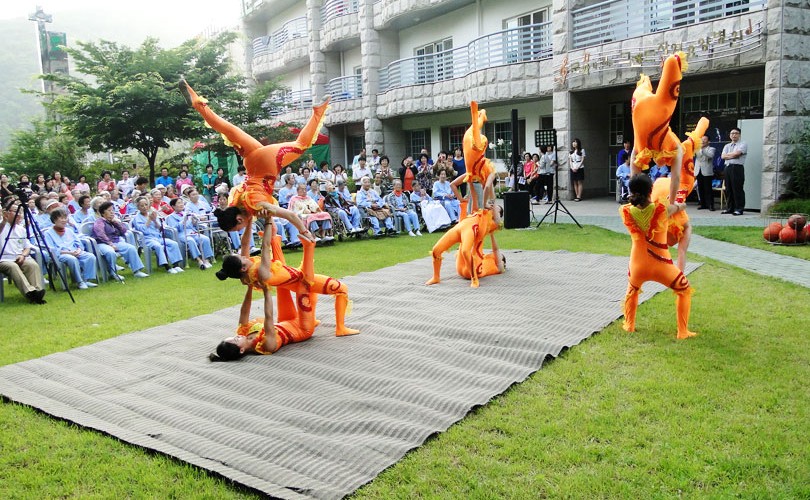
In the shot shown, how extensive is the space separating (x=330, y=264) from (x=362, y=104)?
1564 cm

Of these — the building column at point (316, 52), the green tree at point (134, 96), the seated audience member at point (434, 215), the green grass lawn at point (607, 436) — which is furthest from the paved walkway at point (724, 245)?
the building column at point (316, 52)

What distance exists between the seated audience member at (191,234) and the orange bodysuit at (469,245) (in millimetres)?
4389

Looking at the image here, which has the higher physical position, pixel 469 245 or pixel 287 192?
pixel 287 192

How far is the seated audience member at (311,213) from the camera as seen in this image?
39.1 ft

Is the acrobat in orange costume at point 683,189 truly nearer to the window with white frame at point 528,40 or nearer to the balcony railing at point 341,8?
the window with white frame at point 528,40

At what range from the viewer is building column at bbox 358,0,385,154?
23969 millimetres

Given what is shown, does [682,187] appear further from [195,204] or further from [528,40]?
[528,40]

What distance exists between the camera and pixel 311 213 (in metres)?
12.1

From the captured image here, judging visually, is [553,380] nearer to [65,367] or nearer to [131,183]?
[65,367]

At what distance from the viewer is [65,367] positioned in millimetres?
5402

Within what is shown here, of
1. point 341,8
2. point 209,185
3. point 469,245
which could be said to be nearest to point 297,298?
point 469,245

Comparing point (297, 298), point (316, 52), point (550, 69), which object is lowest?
point (297, 298)

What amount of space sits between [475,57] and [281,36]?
49.2ft

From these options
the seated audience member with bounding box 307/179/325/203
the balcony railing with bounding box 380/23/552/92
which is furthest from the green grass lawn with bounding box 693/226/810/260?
the balcony railing with bounding box 380/23/552/92
